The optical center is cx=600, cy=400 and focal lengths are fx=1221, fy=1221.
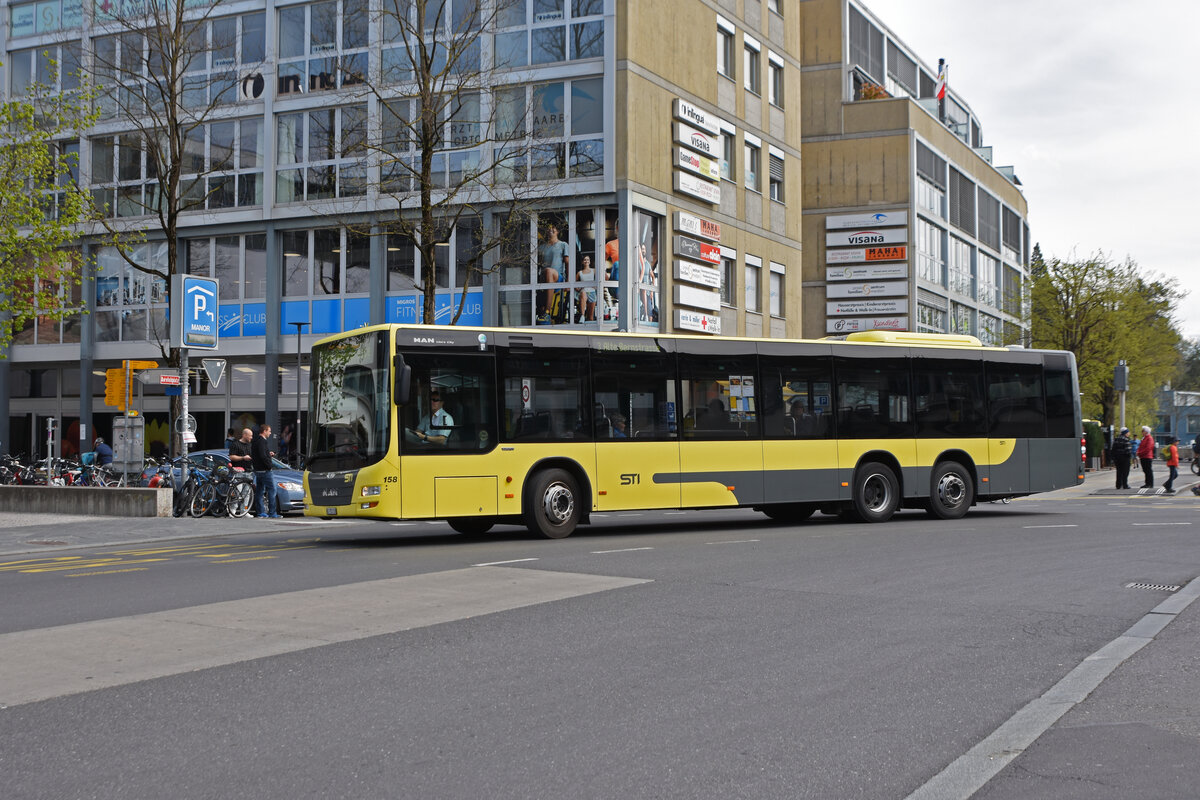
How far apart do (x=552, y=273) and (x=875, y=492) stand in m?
16.3

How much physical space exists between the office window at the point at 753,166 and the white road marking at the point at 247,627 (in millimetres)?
31494

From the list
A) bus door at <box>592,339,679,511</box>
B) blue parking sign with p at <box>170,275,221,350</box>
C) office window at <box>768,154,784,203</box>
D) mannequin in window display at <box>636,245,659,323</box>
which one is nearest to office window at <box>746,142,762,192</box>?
office window at <box>768,154,784,203</box>

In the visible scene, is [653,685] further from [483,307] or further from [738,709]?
[483,307]

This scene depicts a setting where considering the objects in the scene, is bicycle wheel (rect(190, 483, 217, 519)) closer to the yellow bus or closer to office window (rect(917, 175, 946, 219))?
the yellow bus

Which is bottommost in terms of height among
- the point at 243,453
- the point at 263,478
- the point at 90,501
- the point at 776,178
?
the point at 90,501

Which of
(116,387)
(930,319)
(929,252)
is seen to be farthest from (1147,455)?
(929,252)

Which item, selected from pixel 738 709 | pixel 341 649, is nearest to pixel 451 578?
pixel 341 649

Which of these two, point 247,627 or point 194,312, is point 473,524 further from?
point 247,627

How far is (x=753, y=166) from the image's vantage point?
136ft

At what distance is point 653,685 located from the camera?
6.61 m

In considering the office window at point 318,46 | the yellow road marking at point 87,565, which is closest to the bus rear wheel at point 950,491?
the yellow road marking at point 87,565

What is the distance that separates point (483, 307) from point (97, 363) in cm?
1430

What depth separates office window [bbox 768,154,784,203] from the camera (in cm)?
4272

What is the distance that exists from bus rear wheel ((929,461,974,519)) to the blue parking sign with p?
13.3 meters
